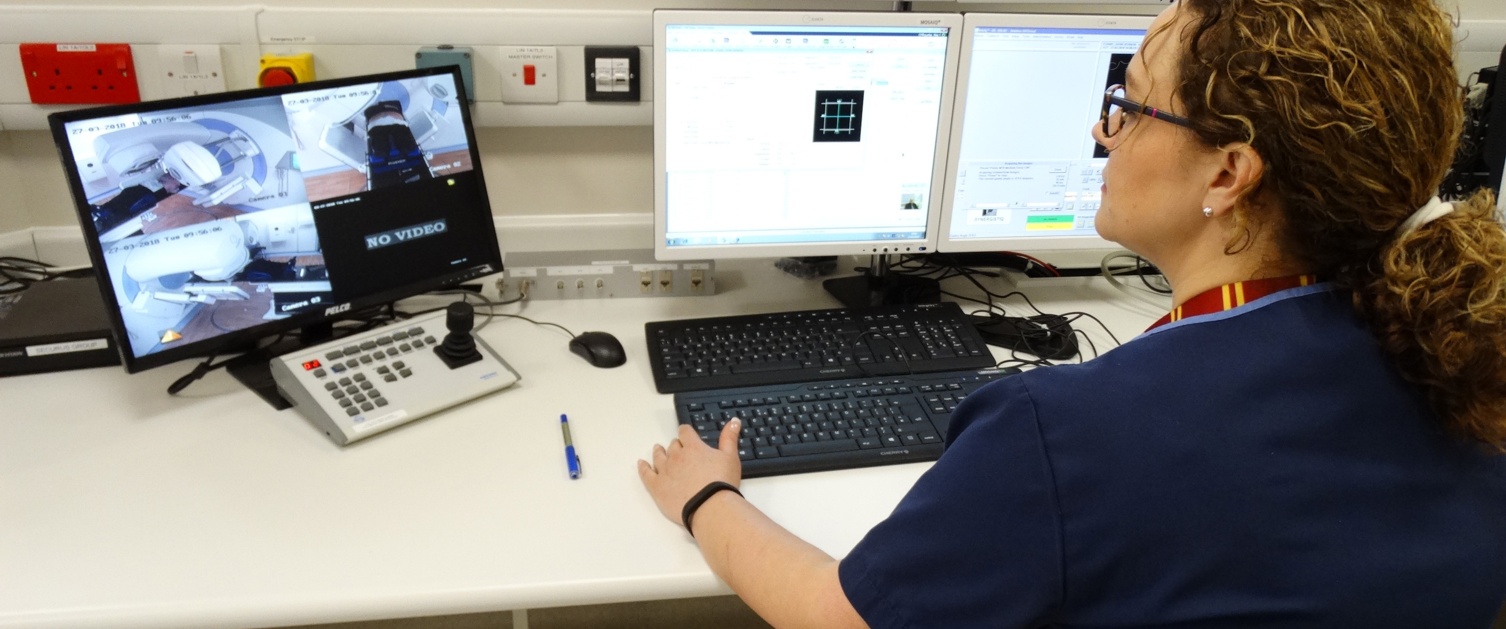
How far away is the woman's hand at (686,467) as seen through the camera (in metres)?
1.04

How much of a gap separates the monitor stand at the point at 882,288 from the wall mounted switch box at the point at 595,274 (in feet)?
0.71

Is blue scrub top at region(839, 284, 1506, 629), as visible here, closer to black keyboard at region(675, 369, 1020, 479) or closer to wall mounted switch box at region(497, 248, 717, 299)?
black keyboard at region(675, 369, 1020, 479)

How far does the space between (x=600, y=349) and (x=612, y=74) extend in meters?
0.44

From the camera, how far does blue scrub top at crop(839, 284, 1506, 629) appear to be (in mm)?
714

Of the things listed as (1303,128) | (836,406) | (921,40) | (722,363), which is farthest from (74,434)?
(1303,128)

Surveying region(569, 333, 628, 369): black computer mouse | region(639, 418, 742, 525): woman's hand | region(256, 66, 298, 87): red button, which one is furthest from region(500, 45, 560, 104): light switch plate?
region(639, 418, 742, 525): woman's hand

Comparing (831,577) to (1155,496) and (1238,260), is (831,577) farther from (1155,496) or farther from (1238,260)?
(1238,260)

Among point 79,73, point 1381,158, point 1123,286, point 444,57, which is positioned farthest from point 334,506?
point 1123,286

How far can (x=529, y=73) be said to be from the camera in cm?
153

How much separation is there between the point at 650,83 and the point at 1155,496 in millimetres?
1083

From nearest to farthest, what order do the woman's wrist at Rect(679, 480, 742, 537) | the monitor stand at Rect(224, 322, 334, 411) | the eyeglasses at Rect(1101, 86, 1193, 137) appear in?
the eyeglasses at Rect(1101, 86, 1193, 137) → the woman's wrist at Rect(679, 480, 742, 537) → the monitor stand at Rect(224, 322, 334, 411)

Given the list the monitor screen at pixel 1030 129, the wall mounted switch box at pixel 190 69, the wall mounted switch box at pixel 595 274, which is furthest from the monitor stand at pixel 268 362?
the monitor screen at pixel 1030 129

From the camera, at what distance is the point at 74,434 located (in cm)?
117

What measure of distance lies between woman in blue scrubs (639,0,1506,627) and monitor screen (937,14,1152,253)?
24.5 inches
